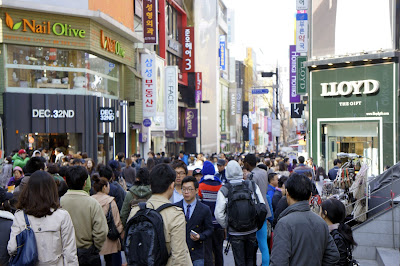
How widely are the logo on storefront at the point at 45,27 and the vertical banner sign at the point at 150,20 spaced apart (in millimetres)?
6564

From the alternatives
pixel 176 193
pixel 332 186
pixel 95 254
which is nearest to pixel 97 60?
pixel 332 186

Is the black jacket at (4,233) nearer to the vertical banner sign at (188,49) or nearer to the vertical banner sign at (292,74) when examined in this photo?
Answer: the vertical banner sign at (292,74)

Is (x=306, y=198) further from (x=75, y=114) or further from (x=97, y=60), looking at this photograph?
(x=97, y=60)

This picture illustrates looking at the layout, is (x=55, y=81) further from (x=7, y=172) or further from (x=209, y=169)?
(x=209, y=169)

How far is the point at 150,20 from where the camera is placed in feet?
105

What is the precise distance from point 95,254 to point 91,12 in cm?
2133

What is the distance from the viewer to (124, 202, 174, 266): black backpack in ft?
14.4

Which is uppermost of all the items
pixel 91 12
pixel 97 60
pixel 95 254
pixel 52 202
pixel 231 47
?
pixel 231 47

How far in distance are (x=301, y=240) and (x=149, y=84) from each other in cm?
3029

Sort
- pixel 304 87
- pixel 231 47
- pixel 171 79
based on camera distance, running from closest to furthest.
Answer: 1. pixel 304 87
2. pixel 171 79
3. pixel 231 47

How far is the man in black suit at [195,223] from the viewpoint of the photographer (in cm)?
653

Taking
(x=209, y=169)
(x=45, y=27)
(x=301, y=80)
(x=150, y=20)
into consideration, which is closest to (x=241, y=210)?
(x=209, y=169)

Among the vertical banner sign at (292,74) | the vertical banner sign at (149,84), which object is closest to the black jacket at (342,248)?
the vertical banner sign at (149,84)

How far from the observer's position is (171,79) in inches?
1590
